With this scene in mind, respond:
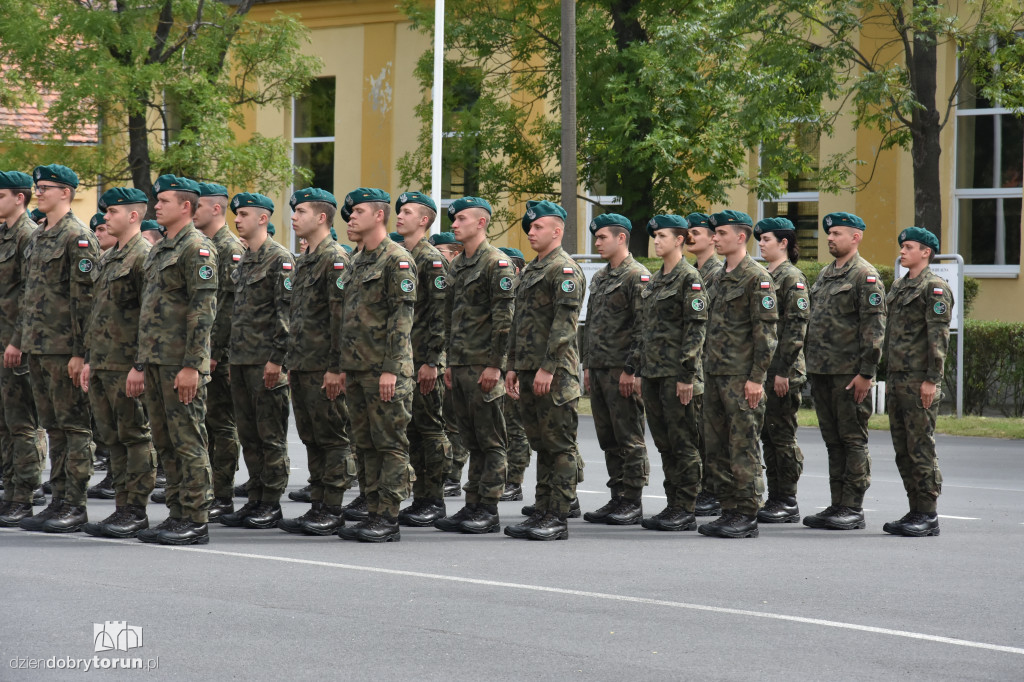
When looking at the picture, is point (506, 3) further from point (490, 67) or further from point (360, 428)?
point (360, 428)

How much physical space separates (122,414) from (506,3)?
57.6 feet

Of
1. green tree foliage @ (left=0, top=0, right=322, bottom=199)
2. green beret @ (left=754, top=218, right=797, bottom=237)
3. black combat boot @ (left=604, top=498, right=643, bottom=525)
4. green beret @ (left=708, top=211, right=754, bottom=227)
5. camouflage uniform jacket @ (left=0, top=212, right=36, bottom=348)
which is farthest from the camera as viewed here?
green tree foliage @ (left=0, top=0, right=322, bottom=199)

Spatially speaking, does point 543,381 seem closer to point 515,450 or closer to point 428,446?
point 428,446

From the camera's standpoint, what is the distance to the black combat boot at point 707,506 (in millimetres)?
10414

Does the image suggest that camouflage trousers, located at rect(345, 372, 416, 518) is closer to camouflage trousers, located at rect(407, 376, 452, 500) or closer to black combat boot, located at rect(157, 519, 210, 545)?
camouflage trousers, located at rect(407, 376, 452, 500)

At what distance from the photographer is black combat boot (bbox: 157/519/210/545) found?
8.46 meters

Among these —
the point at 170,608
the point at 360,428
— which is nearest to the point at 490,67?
the point at 360,428

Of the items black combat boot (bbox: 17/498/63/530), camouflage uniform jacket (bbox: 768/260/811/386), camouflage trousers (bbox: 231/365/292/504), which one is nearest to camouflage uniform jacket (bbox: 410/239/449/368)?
camouflage trousers (bbox: 231/365/292/504)

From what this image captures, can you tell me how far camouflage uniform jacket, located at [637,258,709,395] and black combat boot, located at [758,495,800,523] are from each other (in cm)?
100

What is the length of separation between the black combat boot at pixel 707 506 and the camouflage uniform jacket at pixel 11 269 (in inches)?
198

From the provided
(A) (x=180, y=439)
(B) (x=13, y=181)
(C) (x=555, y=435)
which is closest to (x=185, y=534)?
(A) (x=180, y=439)

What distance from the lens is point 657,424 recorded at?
32.9 ft

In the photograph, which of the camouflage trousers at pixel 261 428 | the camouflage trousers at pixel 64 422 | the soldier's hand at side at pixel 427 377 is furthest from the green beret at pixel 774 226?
the camouflage trousers at pixel 64 422

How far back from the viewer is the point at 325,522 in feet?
30.0
